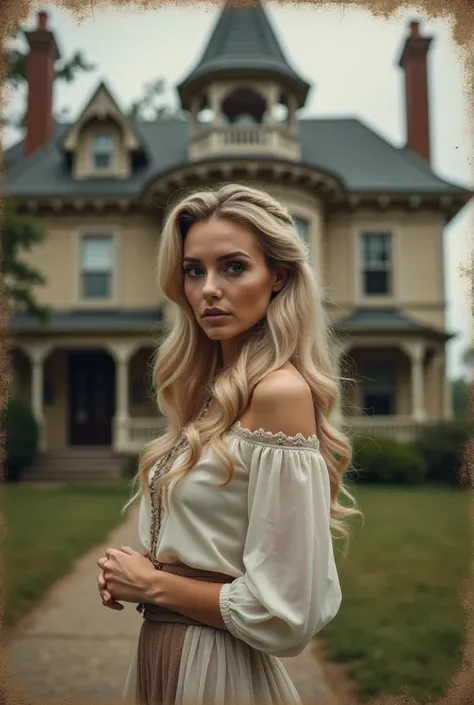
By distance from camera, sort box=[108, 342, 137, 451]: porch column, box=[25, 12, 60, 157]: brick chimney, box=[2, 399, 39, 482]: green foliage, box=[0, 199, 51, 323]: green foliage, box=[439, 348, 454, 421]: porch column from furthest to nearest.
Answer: box=[25, 12, 60, 157]: brick chimney, box=[439, 348, 454, 421]: porch column, box=[108, 342, 137, 451]: porch column, box=[2, 399, 39, 482]: green foliage, box=[0, 199, 51, 323]: green foliage

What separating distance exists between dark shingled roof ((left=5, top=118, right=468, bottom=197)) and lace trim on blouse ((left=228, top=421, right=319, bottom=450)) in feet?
52.5

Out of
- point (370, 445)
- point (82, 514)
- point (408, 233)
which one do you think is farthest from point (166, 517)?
point (408, 233)

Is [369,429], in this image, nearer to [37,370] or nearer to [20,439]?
[20,439]

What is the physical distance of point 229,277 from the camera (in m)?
1.96

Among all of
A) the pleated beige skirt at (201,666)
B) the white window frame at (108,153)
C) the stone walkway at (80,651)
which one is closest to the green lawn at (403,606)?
the stone walkway at (80,651)

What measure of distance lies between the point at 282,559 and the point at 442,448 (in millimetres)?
15454

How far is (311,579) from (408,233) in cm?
1836

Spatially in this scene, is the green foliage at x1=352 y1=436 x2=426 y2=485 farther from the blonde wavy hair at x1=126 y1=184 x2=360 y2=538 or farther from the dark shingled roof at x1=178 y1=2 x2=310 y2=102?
the blonde wavy hair at x1=126 y1=184 x2=360 y2=538


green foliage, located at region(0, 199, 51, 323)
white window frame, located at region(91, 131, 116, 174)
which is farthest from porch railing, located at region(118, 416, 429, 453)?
white window frame, located at region(91, 131, 116, 174)

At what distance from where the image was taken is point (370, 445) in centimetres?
1536

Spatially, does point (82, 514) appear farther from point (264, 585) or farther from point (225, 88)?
point (225, 88)

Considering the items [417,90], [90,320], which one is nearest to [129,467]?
[90,320]

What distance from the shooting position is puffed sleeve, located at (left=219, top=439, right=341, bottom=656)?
171 cm

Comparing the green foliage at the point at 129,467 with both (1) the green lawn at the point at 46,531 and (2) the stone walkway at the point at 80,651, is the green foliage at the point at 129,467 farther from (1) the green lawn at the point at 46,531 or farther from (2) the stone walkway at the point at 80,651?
Answer: (2) the stone walkway at the point at 80,651
